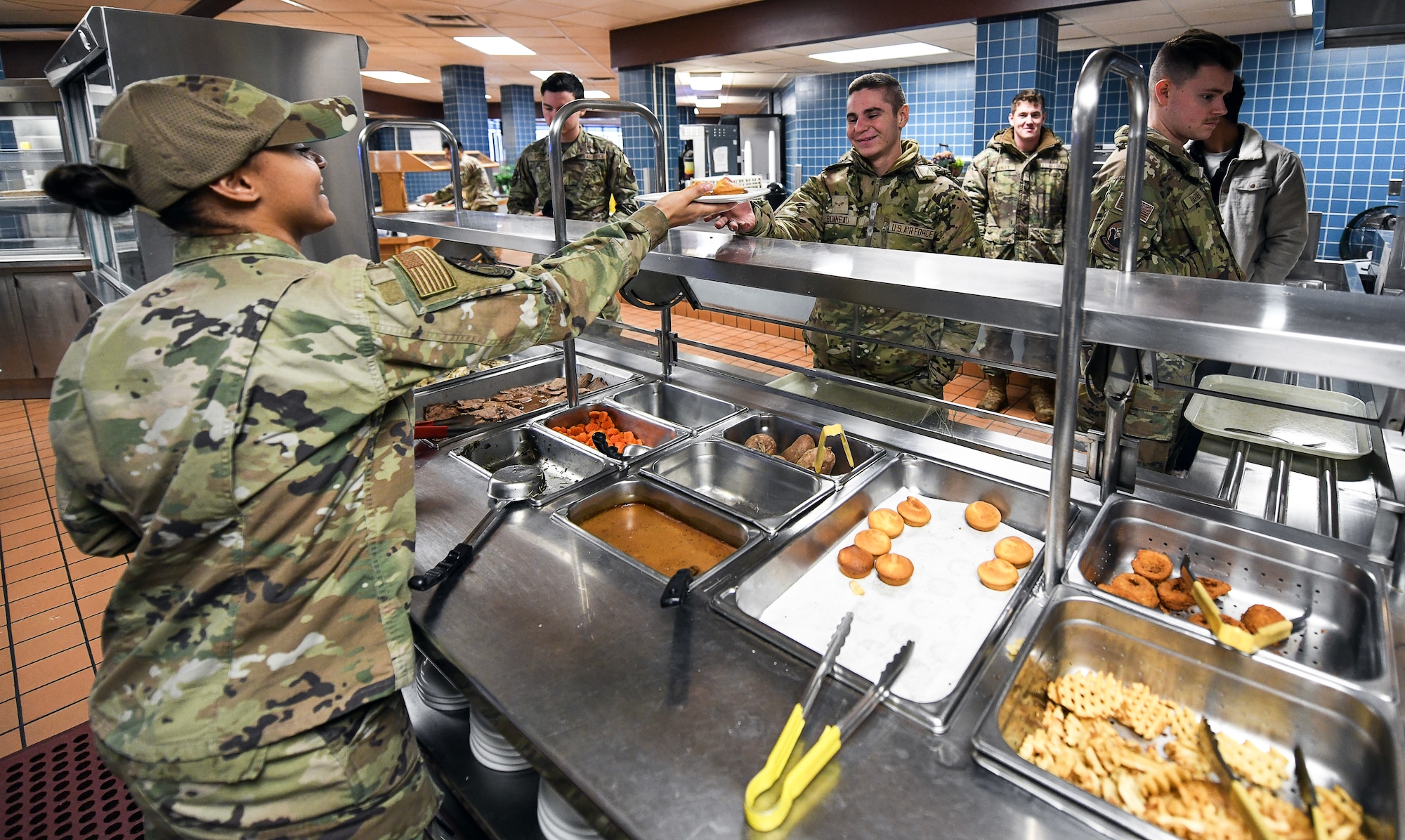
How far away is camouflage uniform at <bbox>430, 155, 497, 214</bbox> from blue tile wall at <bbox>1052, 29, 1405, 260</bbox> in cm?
540

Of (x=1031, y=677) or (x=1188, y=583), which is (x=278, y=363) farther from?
(x=1188, y=583)

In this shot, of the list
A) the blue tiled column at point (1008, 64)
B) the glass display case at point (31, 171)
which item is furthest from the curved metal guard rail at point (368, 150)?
the blue tiled column at point (1008, 64)

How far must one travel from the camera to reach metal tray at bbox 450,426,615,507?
6.40 ft

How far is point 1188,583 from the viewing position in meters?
1.27

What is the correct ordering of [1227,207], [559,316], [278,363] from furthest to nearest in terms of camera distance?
[1227,207] < [559,316] < [278,363]

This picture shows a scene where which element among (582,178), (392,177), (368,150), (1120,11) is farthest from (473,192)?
(1120,11)

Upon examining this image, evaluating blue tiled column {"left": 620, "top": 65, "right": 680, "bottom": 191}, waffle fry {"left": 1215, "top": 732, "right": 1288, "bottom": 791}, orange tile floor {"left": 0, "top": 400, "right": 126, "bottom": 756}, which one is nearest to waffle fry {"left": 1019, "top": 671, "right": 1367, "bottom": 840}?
waffle fry {"left": 1215, "top": 732, "right": 1288, "bottom": 791}

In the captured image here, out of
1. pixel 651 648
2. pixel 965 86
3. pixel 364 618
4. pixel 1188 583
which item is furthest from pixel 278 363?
pixel 965 86

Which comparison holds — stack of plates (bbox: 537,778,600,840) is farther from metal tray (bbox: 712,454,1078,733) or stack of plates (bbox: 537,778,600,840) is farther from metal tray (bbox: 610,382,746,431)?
metal tray (bbox: 610,382,746,431)

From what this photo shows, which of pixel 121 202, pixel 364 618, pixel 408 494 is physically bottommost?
pixel 364 618

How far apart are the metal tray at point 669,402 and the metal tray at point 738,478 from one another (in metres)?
0.30

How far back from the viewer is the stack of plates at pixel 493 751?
4.55 feet

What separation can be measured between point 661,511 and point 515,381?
1.13m

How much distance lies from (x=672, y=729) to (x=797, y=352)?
509cm
